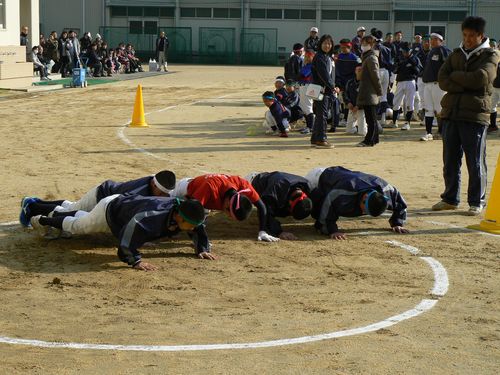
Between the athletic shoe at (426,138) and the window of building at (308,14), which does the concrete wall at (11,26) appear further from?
the window of building at (308,14)

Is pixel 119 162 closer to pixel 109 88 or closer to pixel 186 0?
pixel 109 88

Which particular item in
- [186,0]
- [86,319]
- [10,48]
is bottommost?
[86,319]

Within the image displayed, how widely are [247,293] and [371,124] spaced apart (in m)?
9.71

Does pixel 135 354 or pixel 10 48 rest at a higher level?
pixel 10 48

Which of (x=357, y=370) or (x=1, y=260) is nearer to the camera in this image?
(x=357, y=370)

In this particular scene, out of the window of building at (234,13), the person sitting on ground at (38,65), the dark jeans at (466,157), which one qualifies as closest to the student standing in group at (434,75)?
the dark jeans at (466,157)

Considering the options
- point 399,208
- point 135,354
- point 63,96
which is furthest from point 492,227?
point 63,96

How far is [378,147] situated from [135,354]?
11.5m

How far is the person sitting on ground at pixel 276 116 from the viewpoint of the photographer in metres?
17.5

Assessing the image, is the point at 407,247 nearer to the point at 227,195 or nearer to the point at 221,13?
the point at 227,195

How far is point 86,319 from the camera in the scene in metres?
6.62

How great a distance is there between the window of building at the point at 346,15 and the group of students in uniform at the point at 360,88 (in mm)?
36397

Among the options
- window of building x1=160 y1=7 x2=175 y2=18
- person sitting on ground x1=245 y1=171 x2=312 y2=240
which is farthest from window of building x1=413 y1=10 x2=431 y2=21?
person sitting on ground x1=245 y1=171 x2=312 y2=240

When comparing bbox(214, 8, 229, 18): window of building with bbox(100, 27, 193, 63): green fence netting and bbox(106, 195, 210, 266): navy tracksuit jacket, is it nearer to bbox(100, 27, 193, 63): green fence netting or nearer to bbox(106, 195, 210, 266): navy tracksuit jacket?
bbox(100, 27, 193, 63): green fence netting
